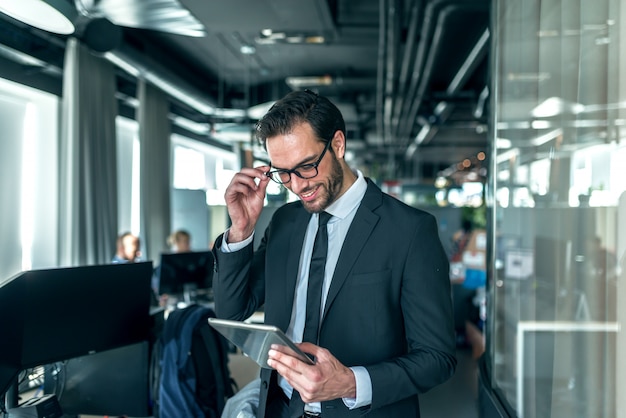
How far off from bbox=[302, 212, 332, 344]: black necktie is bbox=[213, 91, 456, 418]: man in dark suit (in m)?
0.02

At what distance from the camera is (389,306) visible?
166 cm

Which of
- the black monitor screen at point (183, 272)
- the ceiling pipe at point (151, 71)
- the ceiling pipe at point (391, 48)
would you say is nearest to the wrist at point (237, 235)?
the black monitor screen at point (183, 272)

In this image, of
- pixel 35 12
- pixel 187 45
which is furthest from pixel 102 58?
pixel 35 12

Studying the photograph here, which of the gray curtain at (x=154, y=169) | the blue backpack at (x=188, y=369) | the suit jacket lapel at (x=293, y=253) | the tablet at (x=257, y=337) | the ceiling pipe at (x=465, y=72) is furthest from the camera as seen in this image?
the gray curtain at (x=154, y=169)

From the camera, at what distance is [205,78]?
11.0 metres

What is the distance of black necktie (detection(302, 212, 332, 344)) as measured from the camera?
67.4 inches

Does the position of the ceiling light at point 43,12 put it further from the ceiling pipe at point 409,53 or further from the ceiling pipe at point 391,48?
the ceiling pipe at point 409,53

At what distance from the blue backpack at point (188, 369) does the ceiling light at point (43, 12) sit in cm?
170

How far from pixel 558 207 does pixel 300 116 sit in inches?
44.3

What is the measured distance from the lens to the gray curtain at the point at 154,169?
30.6 feet

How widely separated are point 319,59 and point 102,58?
3946mm

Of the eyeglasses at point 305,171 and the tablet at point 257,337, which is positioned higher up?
the eyeglasses at point 305,171

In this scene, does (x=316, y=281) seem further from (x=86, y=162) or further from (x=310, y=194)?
(x=86, y=162)

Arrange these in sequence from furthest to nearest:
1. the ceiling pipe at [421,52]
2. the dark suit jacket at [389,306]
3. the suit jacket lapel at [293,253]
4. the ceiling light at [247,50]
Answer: the ceiling light at [247,50] < the ceiling pipe at [421,52] < the suit jacket lapel at [293,253] < the dark suit jacket at [389,306]
